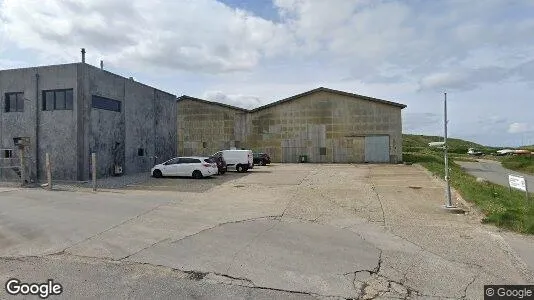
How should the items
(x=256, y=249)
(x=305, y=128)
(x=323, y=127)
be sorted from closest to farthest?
(x=256, y=249) → (x=323, y=127) → (x=305, y=128)

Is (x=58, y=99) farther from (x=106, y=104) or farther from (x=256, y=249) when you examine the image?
(x=256, y=249)

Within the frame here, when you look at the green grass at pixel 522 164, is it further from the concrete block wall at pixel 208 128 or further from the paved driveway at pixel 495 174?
the concrete block wall at pixel 208 128

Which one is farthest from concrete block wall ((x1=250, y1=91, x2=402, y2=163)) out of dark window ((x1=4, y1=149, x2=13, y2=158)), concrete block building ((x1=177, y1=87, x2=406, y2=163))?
dark window ((x1=4, y1=149, x2=13, y2=158))

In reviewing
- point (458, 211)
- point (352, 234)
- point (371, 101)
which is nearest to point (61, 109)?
point (352, 234)

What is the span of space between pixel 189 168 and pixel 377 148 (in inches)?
937

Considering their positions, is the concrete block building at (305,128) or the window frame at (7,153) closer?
the window frame at (7,153)

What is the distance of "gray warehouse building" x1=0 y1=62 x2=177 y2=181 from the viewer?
2122 centimetres

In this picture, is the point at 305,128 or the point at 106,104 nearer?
the point at 106,104

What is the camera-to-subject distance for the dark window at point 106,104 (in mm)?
22469

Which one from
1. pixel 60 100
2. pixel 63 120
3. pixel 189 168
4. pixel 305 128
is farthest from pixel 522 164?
pixel 60 100

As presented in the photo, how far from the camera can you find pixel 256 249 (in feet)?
26.1

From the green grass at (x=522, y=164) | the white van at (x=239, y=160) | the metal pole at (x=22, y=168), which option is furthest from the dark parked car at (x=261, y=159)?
the green grass at (x=522, y=164)

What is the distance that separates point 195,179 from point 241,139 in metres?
21.4

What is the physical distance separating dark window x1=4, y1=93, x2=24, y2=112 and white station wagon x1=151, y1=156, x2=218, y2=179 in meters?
8.80
